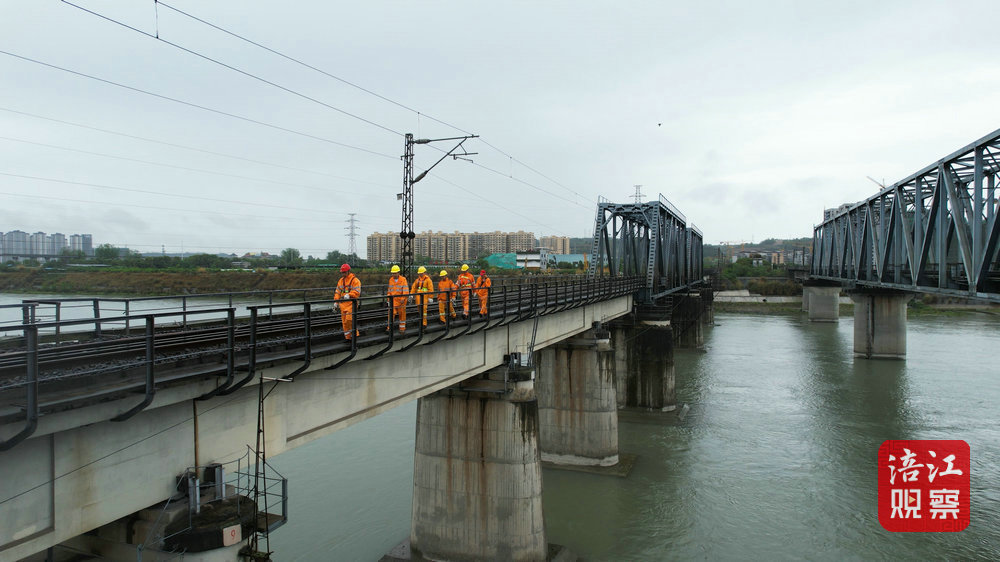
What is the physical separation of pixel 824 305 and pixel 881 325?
37.2 m

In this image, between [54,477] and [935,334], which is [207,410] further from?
[935,334]

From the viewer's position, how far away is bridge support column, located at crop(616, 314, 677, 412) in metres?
36.3

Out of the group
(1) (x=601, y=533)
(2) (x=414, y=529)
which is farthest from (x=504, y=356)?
(1) (x=601, y=533)

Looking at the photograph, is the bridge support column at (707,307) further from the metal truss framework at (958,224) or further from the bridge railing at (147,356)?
the bridge railing at (147,356)

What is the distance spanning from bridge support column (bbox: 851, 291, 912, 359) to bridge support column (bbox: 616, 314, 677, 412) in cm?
3079

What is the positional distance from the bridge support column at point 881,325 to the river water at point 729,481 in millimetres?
9897

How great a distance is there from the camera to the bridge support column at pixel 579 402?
88.4 feet

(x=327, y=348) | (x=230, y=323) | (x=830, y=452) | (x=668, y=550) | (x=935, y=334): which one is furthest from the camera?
(x=935, y=334)

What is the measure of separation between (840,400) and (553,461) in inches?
944

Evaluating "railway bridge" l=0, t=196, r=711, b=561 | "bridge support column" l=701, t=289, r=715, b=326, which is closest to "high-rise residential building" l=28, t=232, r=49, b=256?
"railway bridge" l=0, t=196, r=711, b=561

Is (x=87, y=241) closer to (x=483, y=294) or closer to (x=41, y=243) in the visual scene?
(x=41, y=243)

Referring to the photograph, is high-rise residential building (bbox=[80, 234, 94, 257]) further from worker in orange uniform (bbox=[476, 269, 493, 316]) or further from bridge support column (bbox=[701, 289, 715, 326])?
bridge support column (bbox=[701, 289, 715, 326])

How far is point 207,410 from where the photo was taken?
8.52m

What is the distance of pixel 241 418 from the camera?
30.2 ft
